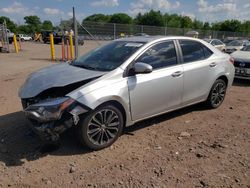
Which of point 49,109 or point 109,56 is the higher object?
point 109,56

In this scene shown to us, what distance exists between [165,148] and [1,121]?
3.08 meters

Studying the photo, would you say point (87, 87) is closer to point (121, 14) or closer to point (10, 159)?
point (10, 159)

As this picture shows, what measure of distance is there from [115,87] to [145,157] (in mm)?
1069

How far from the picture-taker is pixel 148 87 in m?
4.21

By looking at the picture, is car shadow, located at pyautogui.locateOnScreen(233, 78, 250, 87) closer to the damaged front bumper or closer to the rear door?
the rear door

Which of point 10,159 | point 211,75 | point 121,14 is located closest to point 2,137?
point 10,159

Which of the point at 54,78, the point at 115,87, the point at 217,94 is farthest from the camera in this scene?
the point at 217,94

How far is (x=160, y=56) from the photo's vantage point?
179 inches

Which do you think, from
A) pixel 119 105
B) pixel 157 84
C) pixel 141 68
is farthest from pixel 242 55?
pixel 119 105

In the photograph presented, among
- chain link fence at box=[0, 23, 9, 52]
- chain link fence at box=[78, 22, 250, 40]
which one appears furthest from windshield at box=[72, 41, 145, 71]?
chain link fence at box=[0, 23, 9, 52]

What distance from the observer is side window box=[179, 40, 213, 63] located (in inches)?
195

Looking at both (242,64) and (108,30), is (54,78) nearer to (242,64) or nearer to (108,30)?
(242,64)

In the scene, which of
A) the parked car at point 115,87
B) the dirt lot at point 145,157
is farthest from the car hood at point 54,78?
the dirt lot at point 145,157

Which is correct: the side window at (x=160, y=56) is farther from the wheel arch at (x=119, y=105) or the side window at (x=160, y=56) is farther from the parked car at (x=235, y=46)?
the parked car at (x=235, y=46)
